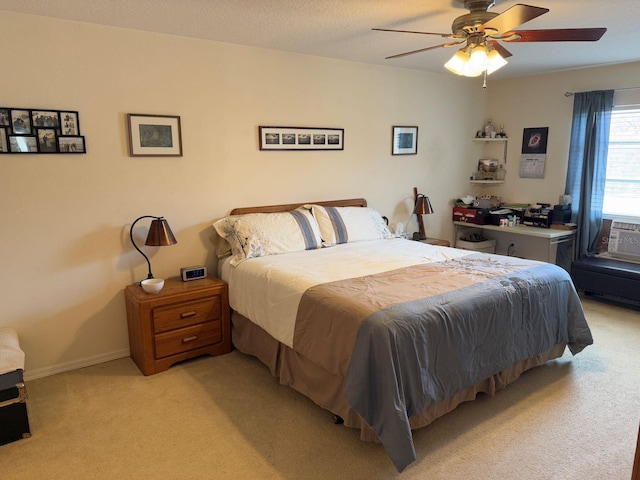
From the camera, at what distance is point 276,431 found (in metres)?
2.40

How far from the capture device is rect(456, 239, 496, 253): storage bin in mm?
5160

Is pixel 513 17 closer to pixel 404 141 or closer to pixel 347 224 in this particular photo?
pixel 347 224

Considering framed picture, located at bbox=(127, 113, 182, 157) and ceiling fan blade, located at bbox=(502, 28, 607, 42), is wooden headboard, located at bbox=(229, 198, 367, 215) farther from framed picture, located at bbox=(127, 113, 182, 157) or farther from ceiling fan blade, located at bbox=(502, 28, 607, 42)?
ceiling fan blade, located at bbox=(502, 28, 607, 42)

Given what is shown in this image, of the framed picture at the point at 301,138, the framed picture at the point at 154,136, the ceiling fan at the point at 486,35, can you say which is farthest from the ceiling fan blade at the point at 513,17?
the framed picture at the point at 154,136

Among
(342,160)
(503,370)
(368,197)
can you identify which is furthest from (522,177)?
(503,370)

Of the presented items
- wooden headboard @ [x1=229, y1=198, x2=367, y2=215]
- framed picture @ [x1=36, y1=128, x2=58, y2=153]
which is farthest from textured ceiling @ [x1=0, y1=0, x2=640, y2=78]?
wooden headboard @ [x1=229, y1=198, x2=367, y2=215]

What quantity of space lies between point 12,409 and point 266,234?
1.89 meters

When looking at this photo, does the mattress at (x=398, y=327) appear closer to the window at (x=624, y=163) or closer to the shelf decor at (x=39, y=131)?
the shelf decor at (x=39, y=131)

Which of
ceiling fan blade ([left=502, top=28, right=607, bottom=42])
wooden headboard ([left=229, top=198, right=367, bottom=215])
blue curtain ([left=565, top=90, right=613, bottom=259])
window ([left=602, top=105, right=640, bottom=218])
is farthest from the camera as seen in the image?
blue curtain ([left=565, top=90, right=613, bottom=259])

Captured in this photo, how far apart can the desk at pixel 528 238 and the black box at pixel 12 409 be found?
4.44 metres

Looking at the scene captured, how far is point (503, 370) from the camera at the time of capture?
265cm

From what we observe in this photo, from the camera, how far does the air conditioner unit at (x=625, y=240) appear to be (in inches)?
171

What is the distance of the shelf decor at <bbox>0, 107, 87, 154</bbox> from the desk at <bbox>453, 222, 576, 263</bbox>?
162 inches

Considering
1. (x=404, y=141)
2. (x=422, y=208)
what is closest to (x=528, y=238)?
(x=422, y=208)
